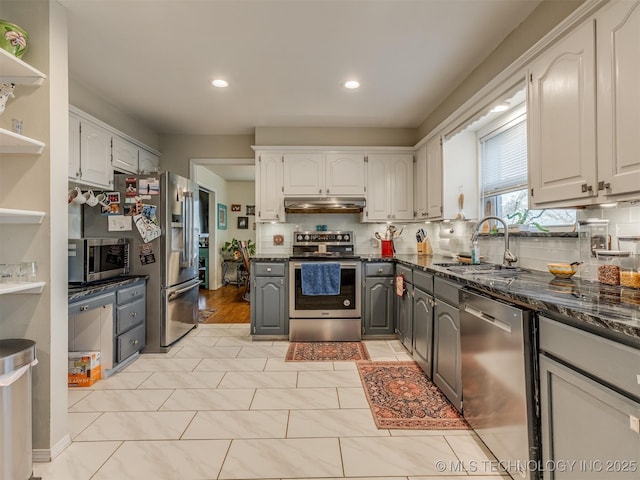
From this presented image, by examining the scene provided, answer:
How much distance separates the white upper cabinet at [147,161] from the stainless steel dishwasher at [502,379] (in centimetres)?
379

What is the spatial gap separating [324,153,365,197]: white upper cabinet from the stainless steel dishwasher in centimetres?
236

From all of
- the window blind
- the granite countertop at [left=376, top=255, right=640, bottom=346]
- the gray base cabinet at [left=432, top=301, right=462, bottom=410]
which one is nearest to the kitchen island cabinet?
the gray base cabinet at [left=432, top=301, right=462, bottom=410]

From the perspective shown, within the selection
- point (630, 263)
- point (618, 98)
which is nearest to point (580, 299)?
point (630, 263)

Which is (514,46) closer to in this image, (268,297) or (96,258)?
(268,297)

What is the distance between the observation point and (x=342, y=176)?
162 inches

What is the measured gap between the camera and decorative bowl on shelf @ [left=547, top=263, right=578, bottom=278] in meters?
1.90

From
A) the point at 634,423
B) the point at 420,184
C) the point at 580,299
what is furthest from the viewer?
the point at 420,184

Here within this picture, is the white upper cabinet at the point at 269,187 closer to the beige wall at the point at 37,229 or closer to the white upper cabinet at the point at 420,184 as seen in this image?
the white upper cabinet at the point at 420,184

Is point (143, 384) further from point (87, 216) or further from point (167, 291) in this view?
point (87, 216)

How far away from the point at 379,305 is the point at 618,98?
8.86 ft

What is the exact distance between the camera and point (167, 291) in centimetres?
336

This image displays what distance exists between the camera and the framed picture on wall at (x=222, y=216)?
7.47 m

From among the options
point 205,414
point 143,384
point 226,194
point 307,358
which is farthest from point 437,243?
point 226,194

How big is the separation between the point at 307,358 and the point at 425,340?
1.14m
